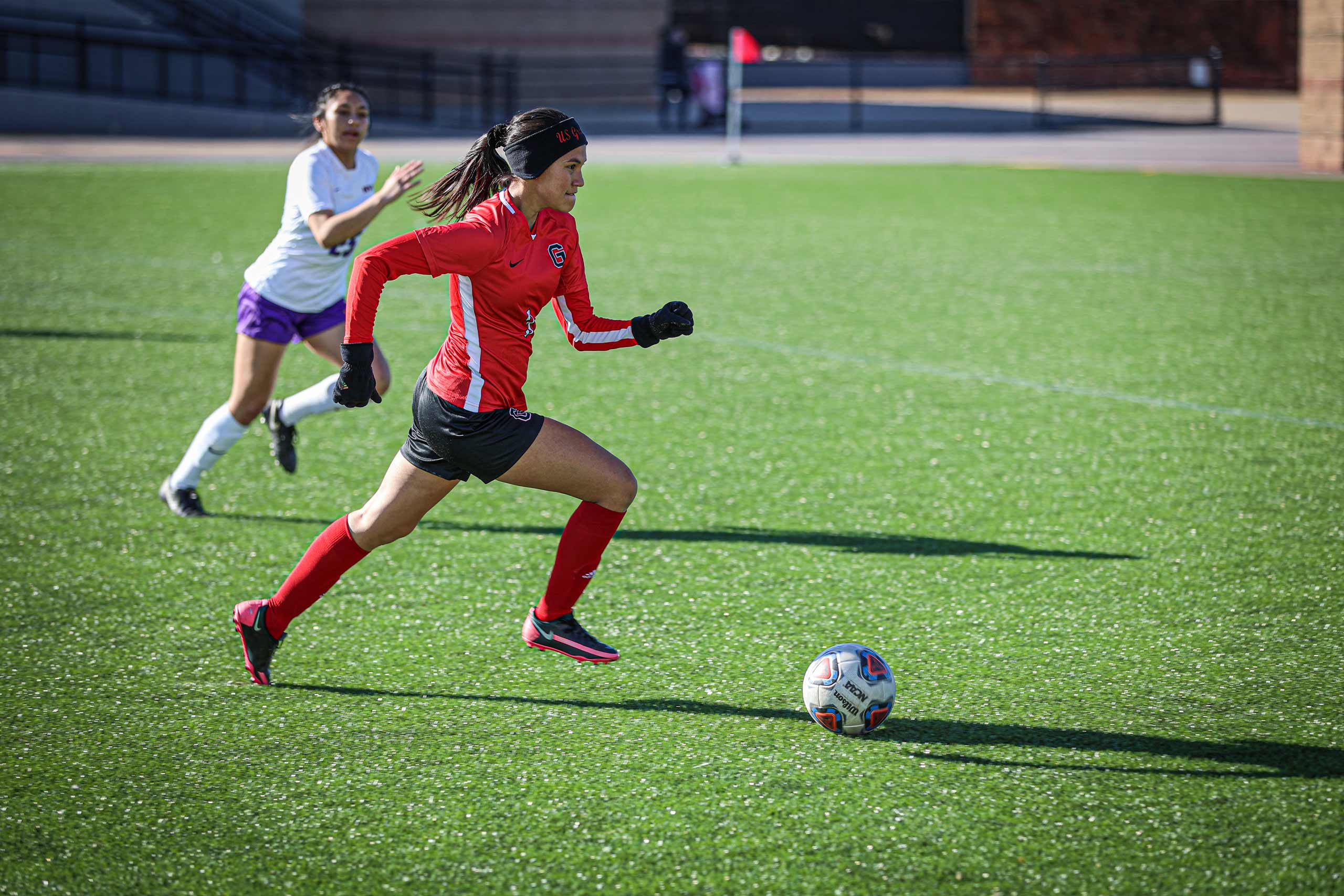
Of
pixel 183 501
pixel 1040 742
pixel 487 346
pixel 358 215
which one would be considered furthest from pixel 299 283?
pixel 1040 742

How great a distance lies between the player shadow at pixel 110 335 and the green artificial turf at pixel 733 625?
0.05 meters

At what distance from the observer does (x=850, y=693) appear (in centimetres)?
414

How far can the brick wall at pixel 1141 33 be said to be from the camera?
146 ft

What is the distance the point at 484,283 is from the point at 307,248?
7.99 feet

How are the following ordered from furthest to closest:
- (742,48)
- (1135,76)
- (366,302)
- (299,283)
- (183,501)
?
(1135,76) < (742,48) < (183,501) < (299,283) < (366,302)

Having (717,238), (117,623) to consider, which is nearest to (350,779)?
(117,623)

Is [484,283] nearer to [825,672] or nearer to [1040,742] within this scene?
[825,672]

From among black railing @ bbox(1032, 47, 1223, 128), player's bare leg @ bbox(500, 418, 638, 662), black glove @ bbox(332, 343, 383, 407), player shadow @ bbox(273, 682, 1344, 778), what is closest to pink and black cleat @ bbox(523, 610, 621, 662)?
player's bare leg @ bbox(500, 418, 638, 662)

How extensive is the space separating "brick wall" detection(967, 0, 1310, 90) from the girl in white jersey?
4044 cm

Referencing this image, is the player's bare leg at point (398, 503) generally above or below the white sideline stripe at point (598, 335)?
below

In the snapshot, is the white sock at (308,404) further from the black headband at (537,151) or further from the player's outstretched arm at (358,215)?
the black headband at (537,151)

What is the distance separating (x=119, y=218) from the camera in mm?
16797

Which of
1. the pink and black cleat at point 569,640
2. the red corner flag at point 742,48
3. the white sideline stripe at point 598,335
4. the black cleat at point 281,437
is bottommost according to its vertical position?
the pink and black cleat at point 569,640

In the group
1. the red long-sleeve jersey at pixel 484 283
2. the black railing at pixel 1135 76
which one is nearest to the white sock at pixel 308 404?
the red long-sleeve jersey at pixel 484 283
